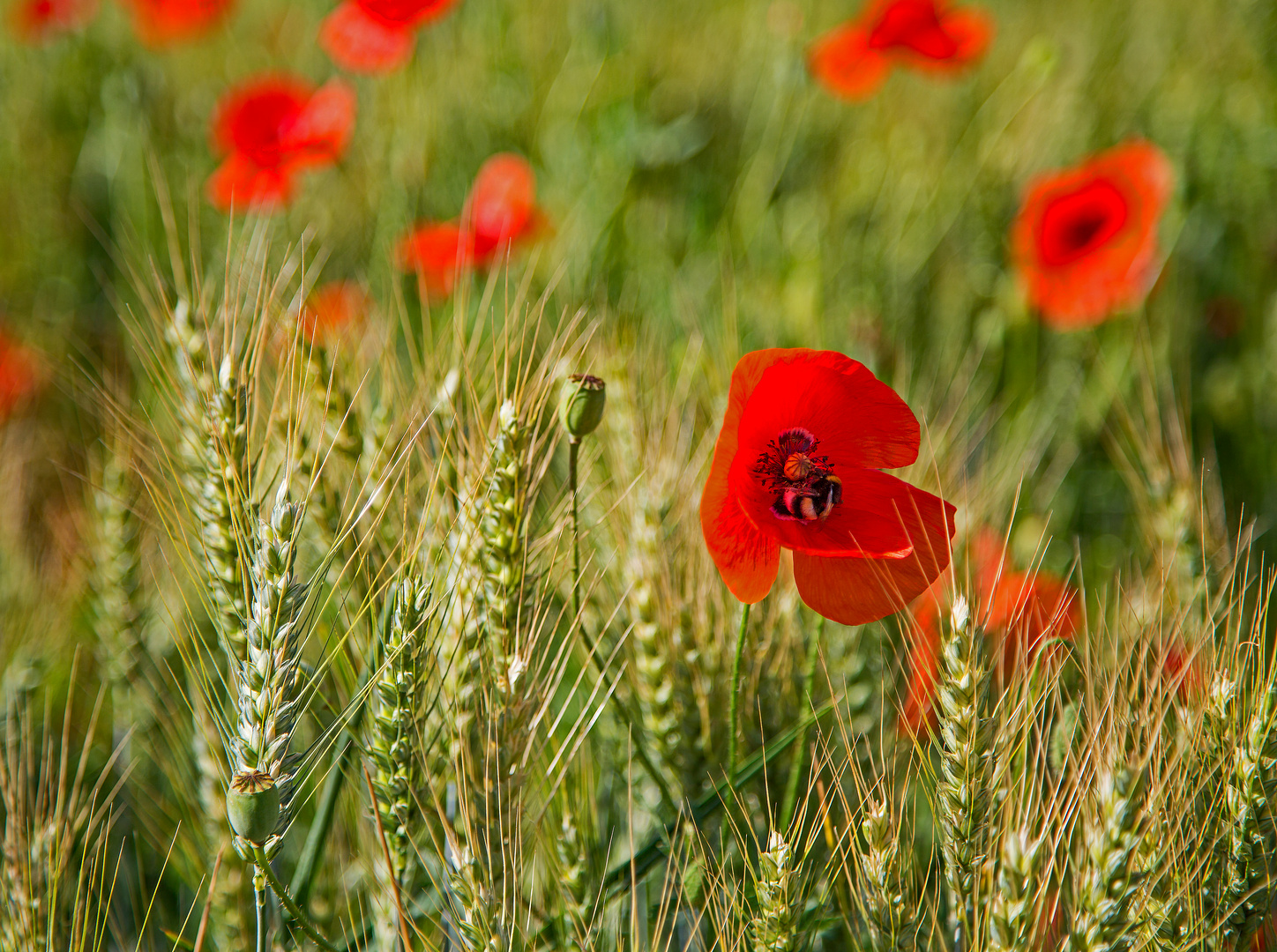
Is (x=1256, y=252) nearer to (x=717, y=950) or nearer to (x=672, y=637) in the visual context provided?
(x=672, y=637)

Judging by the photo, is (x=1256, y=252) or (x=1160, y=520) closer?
(x=1160, y=520)

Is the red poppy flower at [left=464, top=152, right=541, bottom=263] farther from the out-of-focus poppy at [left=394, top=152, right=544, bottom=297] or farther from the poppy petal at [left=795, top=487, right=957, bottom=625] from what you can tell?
the poppy petal at [left=795, top=487, right=957, bottom=625]

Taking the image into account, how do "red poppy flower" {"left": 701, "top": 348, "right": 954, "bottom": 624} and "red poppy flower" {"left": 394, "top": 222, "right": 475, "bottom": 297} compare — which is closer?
"red poppy flower" {"left": 701, "top": 348, "right": 954, "bottom": 624}

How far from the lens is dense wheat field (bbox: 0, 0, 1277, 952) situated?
22.7 inches

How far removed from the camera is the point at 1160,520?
2.90ft

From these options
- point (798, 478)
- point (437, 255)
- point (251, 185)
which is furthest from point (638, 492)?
point (251, 185)

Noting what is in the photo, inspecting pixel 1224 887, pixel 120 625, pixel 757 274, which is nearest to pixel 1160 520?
pixel 1224 887

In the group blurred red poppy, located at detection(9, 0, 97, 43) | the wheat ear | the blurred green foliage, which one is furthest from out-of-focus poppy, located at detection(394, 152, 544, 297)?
blurred red poppy, located at detection(9, 0, 97, 43)

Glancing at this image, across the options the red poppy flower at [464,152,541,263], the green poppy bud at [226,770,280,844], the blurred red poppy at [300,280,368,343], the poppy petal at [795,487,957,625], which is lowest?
the green poppy bud at [226,770,280,844]

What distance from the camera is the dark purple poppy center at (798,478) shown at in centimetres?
67

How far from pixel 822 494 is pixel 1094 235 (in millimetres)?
1082

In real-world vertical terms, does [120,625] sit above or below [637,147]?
below

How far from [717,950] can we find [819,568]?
0.31 meters

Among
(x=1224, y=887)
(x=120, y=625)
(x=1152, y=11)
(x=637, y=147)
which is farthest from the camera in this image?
(x=1152, y=11)
